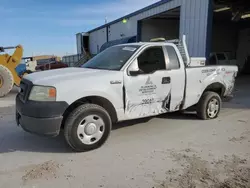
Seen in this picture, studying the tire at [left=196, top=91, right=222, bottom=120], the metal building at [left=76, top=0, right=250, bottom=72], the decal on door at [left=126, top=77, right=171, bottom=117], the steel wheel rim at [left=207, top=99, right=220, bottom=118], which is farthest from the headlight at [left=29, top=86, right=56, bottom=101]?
the metal building at [left=76, top=0, right=250, bottom=72]

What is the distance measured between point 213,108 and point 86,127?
3.58 meters

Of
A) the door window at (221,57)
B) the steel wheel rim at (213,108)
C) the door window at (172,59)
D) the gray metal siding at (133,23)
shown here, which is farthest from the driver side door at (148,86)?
the door window at (221,57)

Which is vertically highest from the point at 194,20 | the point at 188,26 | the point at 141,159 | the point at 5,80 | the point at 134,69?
the point at 194,20

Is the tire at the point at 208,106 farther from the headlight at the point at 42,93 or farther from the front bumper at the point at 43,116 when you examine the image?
the headlight at the point at 42,93

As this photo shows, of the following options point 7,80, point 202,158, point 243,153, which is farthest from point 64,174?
point 7,80

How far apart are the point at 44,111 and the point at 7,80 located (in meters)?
7.70

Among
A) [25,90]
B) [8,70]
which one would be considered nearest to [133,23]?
[8,70]

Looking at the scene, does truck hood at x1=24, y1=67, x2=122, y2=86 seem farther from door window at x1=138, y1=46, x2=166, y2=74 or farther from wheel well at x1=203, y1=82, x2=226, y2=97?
wheel well at x1=203, y1=82, x2=226, y2=97

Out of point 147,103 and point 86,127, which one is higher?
point 147,103

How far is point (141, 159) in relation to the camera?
402 cm

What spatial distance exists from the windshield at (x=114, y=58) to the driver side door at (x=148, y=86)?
210 millimetres

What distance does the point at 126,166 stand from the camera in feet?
12.4

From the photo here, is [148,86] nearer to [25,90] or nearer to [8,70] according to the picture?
[25,90]

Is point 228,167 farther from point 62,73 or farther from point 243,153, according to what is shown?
point 62,73
